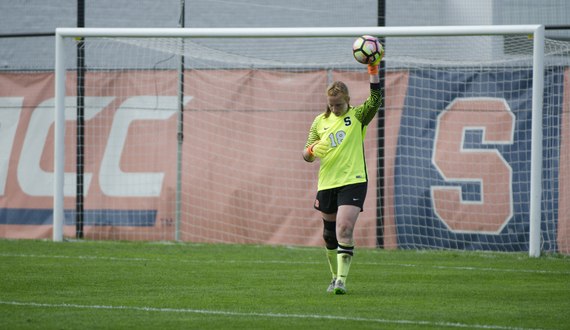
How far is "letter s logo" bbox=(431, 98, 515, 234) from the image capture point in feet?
31.6

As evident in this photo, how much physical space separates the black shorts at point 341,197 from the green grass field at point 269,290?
804 mm

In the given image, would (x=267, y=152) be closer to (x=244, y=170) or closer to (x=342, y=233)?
(x=244, y=170)

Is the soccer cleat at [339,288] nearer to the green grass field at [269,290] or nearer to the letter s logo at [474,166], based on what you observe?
the green grass field at [269,290]

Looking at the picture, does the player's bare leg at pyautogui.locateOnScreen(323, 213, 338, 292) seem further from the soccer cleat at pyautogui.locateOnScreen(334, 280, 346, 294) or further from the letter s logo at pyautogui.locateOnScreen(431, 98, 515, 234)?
the letter s logo at pyautogui.locateOnScreen(431, 98, 515, 234)

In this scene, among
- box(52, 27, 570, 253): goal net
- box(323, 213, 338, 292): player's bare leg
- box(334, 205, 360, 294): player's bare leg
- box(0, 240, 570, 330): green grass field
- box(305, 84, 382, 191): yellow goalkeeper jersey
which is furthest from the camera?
box(52, 27, 570, 253): goal net

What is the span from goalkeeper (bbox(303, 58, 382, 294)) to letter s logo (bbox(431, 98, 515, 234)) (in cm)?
466

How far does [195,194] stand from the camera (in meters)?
10.4

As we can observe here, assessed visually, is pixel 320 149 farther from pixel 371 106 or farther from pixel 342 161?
pixel 371 106

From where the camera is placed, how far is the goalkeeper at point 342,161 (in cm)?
531

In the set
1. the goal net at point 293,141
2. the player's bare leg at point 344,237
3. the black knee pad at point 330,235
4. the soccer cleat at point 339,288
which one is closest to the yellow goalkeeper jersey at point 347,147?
the player's bare leg at point 344,237

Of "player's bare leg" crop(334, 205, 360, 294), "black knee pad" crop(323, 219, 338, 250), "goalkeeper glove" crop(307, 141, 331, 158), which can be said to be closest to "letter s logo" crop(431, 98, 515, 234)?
"black knee pad" crop(323, 219, 338, 250)

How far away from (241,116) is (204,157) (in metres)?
0.99

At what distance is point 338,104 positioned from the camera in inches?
213

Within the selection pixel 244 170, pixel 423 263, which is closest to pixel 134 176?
pixel 244 170
